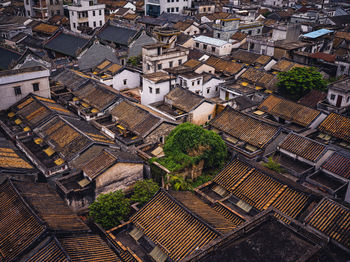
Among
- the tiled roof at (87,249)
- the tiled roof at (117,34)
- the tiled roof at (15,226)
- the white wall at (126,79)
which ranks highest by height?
the tiled roof at (117,34)

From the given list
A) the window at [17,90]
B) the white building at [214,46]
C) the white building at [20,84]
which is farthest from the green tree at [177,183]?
the white building at [214,46]

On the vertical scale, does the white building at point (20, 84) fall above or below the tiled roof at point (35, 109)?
above

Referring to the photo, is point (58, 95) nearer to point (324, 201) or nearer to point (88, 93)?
point (88, 93)

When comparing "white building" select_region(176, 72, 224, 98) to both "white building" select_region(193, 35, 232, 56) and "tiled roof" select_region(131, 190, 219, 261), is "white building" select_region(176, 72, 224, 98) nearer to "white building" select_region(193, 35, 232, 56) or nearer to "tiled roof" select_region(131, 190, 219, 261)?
"white building" select_region(193, 35, 232, 56)

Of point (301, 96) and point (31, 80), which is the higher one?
point (31, 80)

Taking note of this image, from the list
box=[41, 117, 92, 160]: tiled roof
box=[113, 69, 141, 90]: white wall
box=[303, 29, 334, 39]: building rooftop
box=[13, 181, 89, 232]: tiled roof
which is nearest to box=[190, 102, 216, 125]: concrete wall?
box=[41, 117, 92, 160]: tiled roof

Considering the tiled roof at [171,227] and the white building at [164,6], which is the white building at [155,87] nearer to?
the tiled roof at [171,227]

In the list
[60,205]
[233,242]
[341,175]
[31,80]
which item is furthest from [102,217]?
[31,80]
